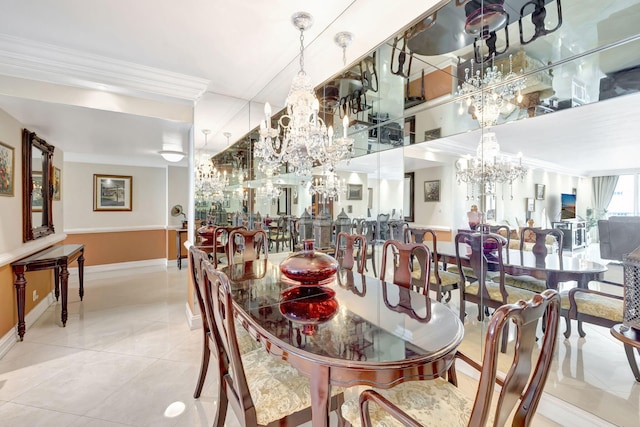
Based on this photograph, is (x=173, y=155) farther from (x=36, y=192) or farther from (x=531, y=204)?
(x=531, y=204)

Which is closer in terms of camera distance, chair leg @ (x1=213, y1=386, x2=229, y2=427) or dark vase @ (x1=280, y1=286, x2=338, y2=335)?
dark vase @ (x1=280, y1=286, x2=338, y2=335)

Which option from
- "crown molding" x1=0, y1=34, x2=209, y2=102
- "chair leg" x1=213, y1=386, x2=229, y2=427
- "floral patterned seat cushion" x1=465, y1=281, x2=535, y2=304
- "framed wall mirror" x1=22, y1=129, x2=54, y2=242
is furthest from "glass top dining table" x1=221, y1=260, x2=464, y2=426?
"framed wall mirror" x1=22, y1=129, x2=54, y2=242

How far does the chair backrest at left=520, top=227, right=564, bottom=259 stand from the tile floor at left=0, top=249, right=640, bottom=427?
48 cm

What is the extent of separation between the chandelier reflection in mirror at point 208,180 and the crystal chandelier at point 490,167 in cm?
289

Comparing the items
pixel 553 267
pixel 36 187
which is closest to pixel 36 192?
pixel 36 187

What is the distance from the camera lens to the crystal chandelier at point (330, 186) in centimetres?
307

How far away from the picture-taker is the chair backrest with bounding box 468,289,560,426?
0.77m

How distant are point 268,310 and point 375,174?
5.92ft

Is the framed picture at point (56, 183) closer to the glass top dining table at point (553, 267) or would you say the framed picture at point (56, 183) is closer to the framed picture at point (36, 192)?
the framed picture at point (36, 192)

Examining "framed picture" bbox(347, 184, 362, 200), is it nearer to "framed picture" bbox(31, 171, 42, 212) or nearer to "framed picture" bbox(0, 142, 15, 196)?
"framed picture" bbox(0, 142, 15, 196)

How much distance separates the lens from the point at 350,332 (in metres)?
1.27

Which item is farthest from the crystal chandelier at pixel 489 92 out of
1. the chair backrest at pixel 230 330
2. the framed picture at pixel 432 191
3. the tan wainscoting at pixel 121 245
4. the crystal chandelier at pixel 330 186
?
the tan wainscoting at pixel 121 245

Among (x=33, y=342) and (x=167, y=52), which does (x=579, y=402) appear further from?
(x=33, y=342)

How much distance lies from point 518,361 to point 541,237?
4.56 ft
